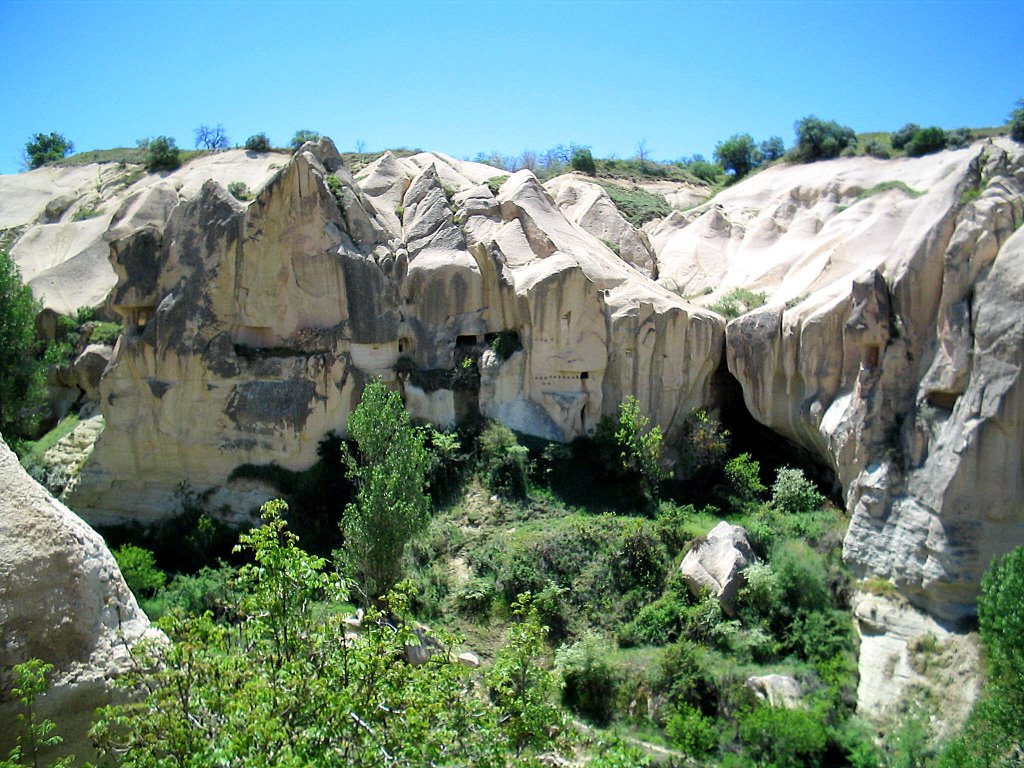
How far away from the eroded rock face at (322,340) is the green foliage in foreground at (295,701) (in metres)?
17.2

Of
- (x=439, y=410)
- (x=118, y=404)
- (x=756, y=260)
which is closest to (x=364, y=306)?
(x=439, y=410)

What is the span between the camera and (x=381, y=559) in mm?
21062

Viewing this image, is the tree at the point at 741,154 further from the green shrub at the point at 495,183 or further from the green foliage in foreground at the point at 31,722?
the green foliage in foreground at the point at 31,722

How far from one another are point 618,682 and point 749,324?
12067 millimetres

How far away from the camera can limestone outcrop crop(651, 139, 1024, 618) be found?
1873 cm

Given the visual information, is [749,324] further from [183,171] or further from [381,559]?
[183,171]

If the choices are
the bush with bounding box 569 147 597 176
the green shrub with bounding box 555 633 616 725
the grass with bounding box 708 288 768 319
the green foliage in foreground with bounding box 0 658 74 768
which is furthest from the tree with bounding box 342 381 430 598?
the bush with bounding box 569 147 597 176

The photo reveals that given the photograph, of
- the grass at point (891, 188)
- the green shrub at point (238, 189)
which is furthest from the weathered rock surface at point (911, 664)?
the green shrub at point (238, 189)

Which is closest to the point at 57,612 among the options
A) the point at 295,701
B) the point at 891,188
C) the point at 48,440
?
the point at 295,701

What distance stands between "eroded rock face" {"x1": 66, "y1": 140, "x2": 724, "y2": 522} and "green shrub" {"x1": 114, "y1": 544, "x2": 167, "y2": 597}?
398cm

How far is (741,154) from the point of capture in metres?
47.6

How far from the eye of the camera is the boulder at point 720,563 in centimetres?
2105

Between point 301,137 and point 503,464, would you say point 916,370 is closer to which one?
point 503,464

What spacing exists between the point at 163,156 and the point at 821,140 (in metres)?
32.2
